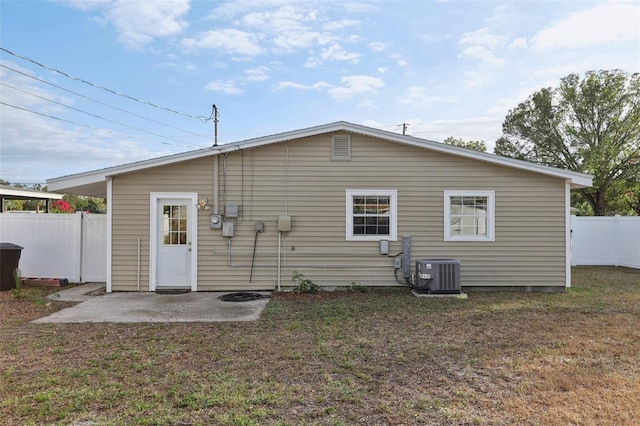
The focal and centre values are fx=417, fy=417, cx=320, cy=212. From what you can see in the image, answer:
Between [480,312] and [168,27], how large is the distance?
401 inches

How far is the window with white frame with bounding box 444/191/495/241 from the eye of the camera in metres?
8.78

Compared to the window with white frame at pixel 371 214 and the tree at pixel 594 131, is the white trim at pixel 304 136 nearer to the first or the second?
the window with white frame at pixel 371 214

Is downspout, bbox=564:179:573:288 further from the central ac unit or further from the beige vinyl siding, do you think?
the central ac unit

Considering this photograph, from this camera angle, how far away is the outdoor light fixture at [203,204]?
857 centimetres

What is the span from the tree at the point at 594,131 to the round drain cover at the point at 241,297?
67.4ft

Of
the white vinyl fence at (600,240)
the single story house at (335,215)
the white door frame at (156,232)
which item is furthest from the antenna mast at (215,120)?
the white vinyl fence at (600,240)

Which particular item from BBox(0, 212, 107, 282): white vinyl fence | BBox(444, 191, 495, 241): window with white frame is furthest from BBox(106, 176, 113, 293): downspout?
BBox(444, 191, 495, 241): window with white frame

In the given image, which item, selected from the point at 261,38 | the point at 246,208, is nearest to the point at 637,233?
the point at 246,208

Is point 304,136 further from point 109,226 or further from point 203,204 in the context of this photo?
point 109,226

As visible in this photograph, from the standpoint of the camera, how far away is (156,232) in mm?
8586

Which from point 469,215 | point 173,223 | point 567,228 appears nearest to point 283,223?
point 173,223

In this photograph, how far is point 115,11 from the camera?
9500 millimetres

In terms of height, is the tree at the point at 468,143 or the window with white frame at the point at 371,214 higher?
the tree at the point at 468,143

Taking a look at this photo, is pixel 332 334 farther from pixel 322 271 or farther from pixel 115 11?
pixel 115 11
